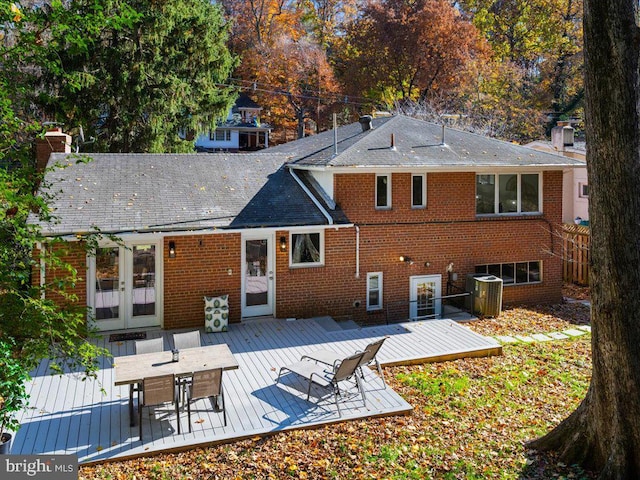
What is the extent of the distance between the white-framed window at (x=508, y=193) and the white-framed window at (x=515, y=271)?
151 centimetres

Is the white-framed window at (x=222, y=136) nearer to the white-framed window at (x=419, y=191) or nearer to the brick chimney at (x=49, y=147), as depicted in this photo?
the brick chimney at (x=49, y=147)

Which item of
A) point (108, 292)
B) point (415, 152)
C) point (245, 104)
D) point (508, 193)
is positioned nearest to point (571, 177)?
point (508, 193)

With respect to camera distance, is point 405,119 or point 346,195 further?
point 405,119

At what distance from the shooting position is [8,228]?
17.6 ft

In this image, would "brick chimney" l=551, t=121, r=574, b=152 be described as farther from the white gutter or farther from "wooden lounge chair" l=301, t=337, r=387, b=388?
"wooden lounge chair" l=301, t=337, r=387, b=388

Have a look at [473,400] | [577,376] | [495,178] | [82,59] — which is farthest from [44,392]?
[82,59]

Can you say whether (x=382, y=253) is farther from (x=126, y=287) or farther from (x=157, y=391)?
(x=157, y=391)

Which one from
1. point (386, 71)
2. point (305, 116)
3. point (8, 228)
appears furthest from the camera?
point (305, 116)

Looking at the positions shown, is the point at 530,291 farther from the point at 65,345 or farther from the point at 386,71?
the point at 386,71

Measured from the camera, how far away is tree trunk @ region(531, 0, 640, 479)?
5.63m

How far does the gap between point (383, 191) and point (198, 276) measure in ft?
16.9

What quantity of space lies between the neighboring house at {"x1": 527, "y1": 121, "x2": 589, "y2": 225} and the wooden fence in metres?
5.24

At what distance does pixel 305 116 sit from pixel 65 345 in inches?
1364

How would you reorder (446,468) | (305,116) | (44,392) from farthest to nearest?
(305,116) < (44,392) < (446,468)
